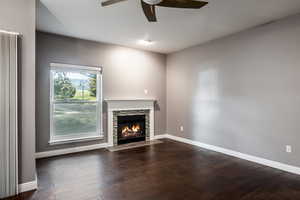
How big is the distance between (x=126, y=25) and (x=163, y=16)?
81cm

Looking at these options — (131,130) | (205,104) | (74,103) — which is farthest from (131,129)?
(205,104)

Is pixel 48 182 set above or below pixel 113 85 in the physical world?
below

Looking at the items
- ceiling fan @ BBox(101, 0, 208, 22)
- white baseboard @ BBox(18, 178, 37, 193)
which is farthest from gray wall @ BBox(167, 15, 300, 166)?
white baseboard @ BBox(18, 178, 37, 193)

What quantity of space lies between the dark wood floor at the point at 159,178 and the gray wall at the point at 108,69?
3.65ft

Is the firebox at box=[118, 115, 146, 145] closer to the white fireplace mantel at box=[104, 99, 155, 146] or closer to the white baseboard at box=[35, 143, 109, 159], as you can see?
the white fireplace mantel at box=[104, 99, 155, 146]

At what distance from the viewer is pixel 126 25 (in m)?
3.52

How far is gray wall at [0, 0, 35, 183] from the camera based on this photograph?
2.38 meters

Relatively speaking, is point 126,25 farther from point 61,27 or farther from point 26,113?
point 26,113

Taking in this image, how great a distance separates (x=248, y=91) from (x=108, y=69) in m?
3.43

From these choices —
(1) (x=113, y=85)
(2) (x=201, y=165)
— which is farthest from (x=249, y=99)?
(1) (x=113, y=85)

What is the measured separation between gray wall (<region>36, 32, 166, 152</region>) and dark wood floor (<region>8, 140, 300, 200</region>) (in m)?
1.11

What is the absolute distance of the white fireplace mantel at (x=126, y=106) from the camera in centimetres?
470

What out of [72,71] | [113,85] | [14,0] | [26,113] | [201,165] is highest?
[14,0]

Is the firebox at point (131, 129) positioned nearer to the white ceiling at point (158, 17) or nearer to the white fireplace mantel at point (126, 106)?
the white fireplace mantel at point (126, 106)
